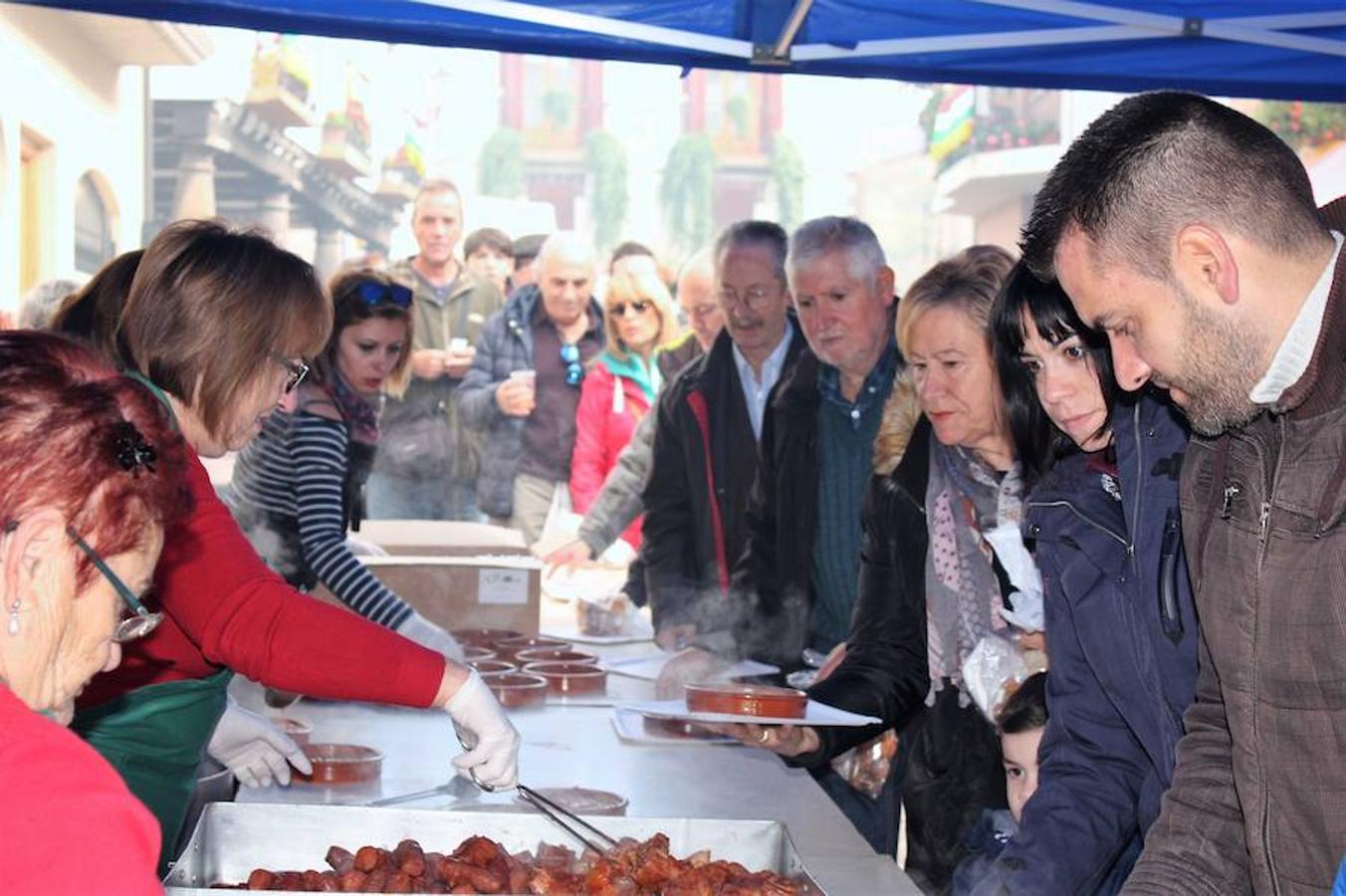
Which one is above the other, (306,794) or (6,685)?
(6,685)

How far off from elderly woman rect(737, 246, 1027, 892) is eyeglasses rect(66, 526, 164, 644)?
4.98ft

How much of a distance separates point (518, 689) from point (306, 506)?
72cm

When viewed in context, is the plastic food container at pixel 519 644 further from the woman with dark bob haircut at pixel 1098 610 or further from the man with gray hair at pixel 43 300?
the man with gray hair at pixel 43 300

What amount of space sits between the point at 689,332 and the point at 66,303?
4030 mm

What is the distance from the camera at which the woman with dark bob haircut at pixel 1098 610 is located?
6.40 ft

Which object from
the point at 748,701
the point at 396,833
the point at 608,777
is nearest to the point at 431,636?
the point at 608,777

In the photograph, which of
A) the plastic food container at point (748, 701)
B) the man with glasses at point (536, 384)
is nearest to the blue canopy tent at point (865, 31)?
the plastic food container at point (748, 701)

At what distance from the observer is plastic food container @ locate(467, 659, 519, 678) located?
3.37m

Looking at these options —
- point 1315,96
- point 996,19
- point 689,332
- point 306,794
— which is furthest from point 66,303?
point 689,332

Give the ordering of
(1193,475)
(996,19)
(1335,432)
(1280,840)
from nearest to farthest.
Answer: (1335,432) < (1280,840) < (1193,475) < (996,19)

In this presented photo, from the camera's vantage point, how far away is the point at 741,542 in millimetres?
4656

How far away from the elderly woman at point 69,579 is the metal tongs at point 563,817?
0.88m

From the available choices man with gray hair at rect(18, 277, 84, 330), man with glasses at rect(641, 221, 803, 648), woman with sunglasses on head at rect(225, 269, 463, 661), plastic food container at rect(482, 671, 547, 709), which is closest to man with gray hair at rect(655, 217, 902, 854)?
man with glasses at rect(641, 221, 803, 648)

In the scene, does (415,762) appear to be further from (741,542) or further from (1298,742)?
(741,542)
